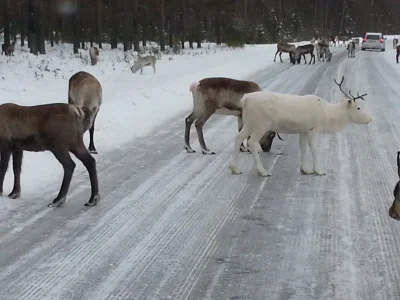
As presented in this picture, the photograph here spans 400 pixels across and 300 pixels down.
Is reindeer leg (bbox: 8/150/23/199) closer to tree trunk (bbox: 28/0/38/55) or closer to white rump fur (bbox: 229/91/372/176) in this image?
white rump fur (bbox: 229/91/372/176)

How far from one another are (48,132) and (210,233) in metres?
2.17

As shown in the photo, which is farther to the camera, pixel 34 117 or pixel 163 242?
pixel 34 117

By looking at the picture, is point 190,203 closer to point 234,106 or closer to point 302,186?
point 302,186

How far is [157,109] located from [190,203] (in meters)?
8.23

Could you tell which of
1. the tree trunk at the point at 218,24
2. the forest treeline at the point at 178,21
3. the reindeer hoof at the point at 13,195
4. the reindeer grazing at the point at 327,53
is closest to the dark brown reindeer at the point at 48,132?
the reindeer hoof at the point at 13,195

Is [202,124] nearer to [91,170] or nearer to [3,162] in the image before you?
[91,170]

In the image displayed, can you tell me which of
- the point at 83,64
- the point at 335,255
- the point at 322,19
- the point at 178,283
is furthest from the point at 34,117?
the point at 322,19

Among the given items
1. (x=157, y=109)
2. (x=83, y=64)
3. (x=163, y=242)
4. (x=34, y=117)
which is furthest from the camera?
(x=83, y=64)

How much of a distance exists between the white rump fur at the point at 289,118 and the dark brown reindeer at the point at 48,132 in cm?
253

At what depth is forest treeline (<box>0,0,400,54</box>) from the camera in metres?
48.5

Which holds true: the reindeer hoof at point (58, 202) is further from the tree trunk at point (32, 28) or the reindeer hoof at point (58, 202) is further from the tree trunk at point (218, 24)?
the tree trunk at point (218, 24)

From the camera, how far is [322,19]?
10356 centimetres

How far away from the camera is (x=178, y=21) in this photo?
6694 cm

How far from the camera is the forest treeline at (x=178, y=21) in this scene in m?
48.5
